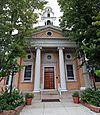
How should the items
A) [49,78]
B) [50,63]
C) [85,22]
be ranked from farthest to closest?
[50,63] < [49,78] < [85,22]

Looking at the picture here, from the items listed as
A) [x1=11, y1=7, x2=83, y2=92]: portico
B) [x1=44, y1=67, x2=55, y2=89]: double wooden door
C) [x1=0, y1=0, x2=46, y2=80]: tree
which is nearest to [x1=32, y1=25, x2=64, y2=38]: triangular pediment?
[x1=11, y1=7, x2=83, y2=92]: portico

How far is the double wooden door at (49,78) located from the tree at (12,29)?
27.3 ft

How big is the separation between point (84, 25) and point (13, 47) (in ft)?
17.6

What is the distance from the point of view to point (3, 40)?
7078 millimetres

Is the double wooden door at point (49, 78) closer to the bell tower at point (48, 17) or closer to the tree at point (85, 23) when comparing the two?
the tree at point (85, 23)

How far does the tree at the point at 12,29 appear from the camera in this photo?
6.82 metres

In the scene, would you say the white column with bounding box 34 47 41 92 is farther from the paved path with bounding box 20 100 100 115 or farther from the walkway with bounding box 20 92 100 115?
the paved path with bounding box 20 100 100 115

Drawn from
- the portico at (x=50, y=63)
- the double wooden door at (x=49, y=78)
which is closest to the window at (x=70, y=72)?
the portico at (x=50, y=63)

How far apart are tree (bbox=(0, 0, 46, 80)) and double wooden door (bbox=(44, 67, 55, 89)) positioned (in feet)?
27.3

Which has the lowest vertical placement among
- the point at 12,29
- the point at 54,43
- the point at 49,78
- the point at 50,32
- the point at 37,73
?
the point at 49,78

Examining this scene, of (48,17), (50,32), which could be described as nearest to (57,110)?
(50,32)

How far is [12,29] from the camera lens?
7.29 metres

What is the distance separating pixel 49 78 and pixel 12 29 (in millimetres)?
9418

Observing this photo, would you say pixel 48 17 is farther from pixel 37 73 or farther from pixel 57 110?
pixel 57 110
